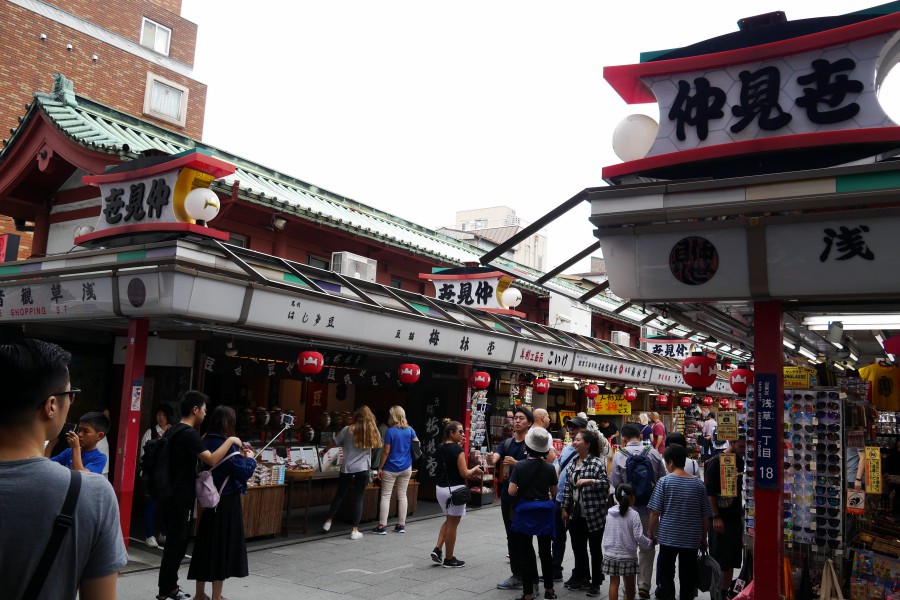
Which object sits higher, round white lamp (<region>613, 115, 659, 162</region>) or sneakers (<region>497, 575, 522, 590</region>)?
round white lamp (<region>613, 115, 659, 162</region>)

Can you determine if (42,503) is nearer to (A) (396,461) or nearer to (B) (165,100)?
(A) (396,461)

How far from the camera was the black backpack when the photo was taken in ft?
24.4

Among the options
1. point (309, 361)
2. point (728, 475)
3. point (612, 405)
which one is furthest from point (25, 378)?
point (612, 405)

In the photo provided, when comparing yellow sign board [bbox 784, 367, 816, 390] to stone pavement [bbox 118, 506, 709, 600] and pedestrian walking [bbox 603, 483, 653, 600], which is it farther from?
stone pavement [bbox 118, 506, 709, 600]

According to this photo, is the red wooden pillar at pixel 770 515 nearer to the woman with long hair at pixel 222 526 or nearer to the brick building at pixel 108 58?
the woman with long hair at pixel 222 526

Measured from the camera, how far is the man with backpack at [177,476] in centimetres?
734

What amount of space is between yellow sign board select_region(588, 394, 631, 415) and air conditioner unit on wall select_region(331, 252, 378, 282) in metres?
11.4

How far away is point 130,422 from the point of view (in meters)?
9.49

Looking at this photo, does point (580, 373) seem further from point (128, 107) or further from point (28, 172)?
point (128, 107)

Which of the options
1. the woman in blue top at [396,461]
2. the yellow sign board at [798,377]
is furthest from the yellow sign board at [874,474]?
the woman in blue top at [396,461]

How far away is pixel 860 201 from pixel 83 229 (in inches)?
450

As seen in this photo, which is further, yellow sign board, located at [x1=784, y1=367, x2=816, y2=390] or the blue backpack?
the blue backpack

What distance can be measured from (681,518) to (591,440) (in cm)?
147

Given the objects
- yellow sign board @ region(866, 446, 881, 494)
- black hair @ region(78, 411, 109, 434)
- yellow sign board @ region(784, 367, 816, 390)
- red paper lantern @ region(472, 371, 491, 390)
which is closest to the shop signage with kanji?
yellow sign board @ region(784, 367, 816, 390)
